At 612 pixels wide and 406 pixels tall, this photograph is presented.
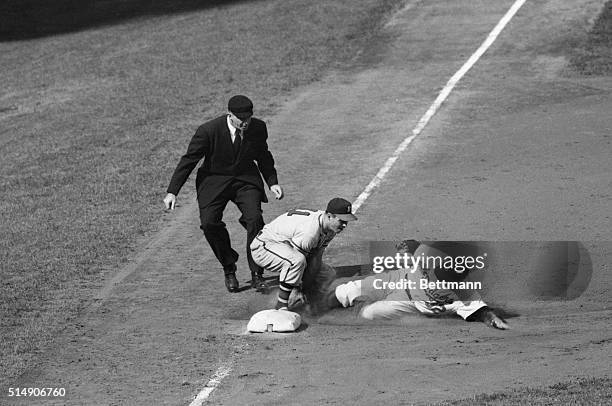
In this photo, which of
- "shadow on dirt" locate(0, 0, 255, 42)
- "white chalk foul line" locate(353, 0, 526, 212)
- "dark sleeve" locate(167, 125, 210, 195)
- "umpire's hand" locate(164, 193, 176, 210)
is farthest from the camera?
"shadow on dirt" locate(0, 0, 255, 42)

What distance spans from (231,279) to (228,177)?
4.00ft

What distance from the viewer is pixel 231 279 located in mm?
13883

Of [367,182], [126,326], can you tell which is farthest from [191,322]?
[367,182]

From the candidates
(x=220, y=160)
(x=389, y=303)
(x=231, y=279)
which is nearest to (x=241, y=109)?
(x=220, y=160)

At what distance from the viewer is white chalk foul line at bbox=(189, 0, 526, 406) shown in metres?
11.1

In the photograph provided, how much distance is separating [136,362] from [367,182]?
21.9 feet

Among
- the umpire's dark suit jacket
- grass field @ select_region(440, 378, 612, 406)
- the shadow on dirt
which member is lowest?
grass field @ select_region(440, 378, 612, 406)

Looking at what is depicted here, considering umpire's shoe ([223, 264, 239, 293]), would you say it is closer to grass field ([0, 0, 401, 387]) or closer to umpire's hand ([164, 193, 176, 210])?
umpire's hand ([164, 193, 176, 210])

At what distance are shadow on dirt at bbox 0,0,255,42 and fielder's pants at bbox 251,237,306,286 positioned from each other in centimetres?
1812

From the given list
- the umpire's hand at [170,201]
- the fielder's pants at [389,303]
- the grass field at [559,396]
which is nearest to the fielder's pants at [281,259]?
the fielder's pants at [389,303]

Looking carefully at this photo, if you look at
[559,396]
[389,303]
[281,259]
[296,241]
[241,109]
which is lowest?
[389,303]

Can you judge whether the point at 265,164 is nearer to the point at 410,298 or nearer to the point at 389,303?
the point at 389,303

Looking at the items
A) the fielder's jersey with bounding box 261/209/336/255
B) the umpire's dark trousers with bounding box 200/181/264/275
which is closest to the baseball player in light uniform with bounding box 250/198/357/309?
the fielder's jersey with bounding box 261/209/336/255

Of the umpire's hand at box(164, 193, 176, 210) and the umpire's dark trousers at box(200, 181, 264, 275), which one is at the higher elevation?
the umpire's hand at box(164, 193, 176, 210)
